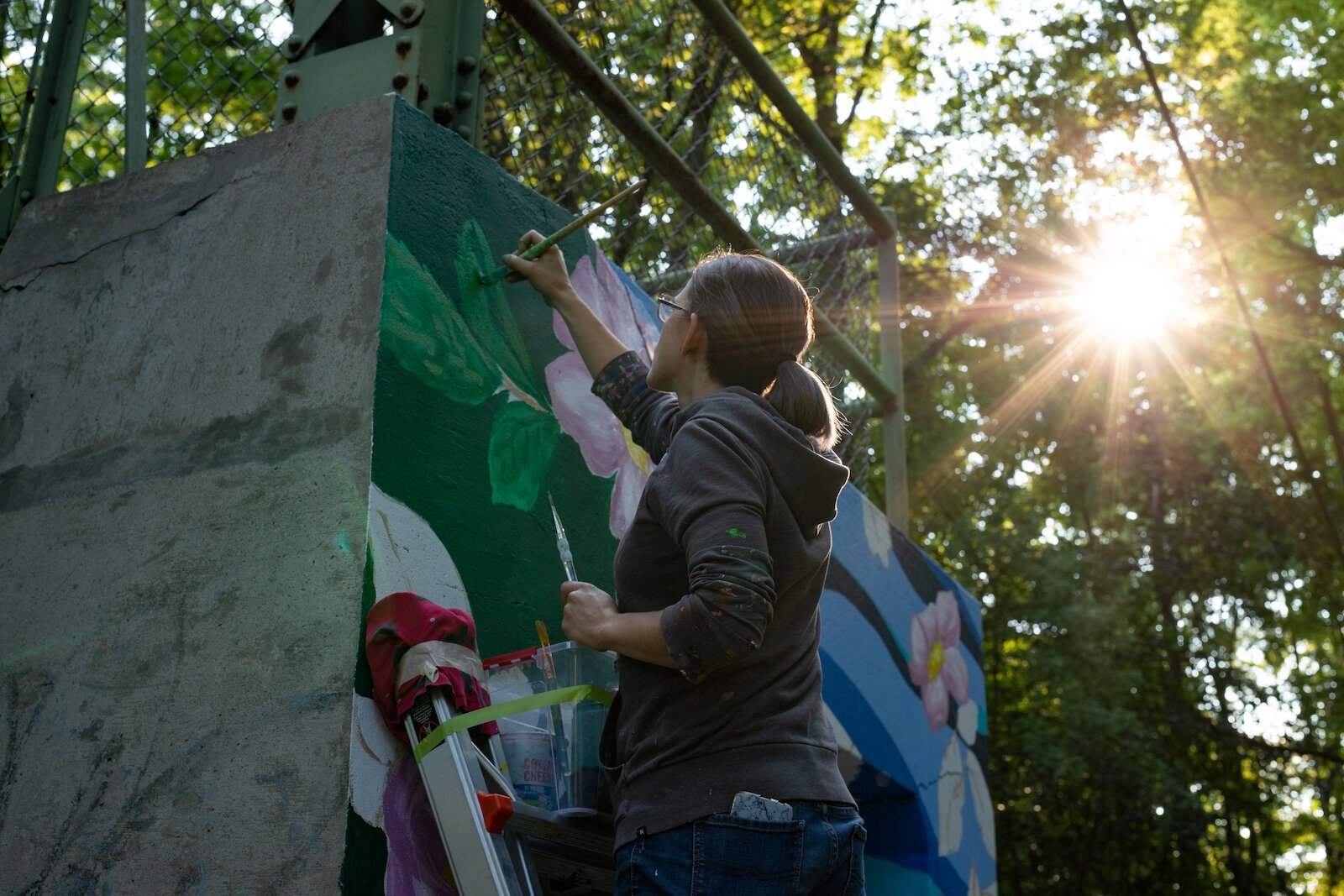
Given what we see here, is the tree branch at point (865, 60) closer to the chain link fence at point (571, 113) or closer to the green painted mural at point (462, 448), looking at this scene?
the chain link fence at point (571, 113)

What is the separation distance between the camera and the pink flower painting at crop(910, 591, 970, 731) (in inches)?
189

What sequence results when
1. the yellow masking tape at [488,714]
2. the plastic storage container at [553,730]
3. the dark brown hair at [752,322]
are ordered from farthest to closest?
the dark brown hair at [752,322]
the plastic storage container at [553,730]
the yellow masking tape at [488,714]

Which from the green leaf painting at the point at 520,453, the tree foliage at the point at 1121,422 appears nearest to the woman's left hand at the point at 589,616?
the green leaf painting at the point at 520,453

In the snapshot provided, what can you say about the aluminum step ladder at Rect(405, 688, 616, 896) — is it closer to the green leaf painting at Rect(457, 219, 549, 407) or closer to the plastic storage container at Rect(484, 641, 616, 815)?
the plastic storage container at Rect(484, 641, 616, 815)

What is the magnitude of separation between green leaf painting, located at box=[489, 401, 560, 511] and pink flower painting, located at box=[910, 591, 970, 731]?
2.38 meters

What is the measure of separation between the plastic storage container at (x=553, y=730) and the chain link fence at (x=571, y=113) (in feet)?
4.60

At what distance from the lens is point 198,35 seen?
315cm

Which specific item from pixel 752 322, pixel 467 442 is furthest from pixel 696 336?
pixel 467 442

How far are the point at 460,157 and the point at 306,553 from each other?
0.97 metres

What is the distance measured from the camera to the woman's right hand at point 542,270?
2.81m

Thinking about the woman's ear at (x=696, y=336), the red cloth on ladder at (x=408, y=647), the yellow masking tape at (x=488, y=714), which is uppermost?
the woman's ear at (x=696, y=336)

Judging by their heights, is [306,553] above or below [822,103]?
below

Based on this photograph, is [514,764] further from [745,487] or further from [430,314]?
[430,314]

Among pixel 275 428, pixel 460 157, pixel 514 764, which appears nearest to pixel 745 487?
pixel 514 764
